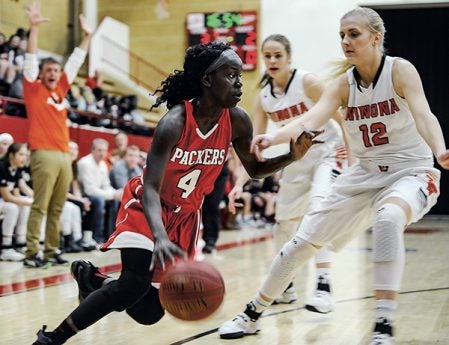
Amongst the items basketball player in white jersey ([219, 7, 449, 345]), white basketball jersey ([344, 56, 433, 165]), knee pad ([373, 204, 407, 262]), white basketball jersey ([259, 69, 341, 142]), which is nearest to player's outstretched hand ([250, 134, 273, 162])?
basketball player in white jersey ([219, 7, 449, 345])

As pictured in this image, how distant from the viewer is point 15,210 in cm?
807

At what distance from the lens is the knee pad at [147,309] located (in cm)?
358

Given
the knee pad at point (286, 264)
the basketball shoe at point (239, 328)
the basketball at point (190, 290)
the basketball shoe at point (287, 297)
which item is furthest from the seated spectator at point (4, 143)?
the basketball at point (190, 290)

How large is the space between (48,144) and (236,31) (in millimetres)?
10218

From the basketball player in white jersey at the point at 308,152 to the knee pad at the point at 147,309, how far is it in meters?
1.66

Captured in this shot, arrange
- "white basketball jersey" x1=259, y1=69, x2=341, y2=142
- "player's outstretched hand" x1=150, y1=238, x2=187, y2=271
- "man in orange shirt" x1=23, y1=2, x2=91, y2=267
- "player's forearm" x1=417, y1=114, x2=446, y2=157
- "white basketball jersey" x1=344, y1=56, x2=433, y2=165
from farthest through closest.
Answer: "man in orange shirt" x1=23, y1=2, x2=91, y2=267, "white basketball jersey" x1=259, y1=69, x2=341, y2=142, "white basketball jersey" x1=344, y1=56, x2=433, y2=165, "player's forearm" x1=417, y1=114, x2=446, y2=157, "player's outstretched hand" x1=150, y1=238, x2=187, y2=271

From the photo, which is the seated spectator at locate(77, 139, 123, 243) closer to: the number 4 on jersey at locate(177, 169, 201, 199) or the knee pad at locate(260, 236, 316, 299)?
the knee pad at locate(260, 236, 316, 299)

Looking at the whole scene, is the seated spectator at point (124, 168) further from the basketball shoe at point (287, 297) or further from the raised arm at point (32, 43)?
the basketball shoe at point (287, 297)

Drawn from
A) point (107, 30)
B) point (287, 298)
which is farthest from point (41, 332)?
point (107, 30)

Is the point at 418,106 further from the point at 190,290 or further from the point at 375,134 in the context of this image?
the point at 190,290

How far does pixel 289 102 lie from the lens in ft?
17.5

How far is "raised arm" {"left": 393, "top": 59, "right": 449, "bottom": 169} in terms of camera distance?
365 cm

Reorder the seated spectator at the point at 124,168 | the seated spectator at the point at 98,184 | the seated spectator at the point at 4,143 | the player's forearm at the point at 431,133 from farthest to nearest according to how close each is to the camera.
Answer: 1. the seated spectator at the point at 124,168
2. the seated spectator at the point at 98,184
3. the seated spectator at the point at 4,143
4. the player's forearm at the point at 431,133

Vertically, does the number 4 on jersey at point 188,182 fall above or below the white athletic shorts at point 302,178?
above
